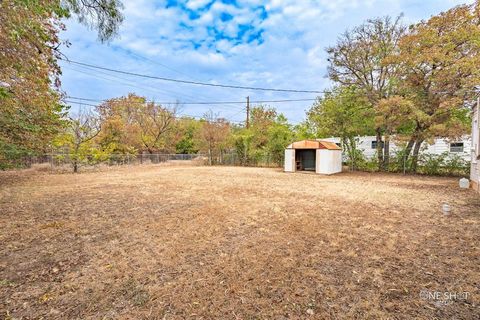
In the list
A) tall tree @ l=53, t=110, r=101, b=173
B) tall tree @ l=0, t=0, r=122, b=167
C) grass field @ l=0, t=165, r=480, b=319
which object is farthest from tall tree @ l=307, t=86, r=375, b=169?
tall tree @ l=53, t=110, r=101, b=173

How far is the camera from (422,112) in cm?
987

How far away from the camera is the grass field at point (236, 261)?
70.9 inches

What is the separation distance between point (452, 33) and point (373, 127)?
4.95 meters

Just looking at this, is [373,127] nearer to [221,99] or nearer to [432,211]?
[432,211]

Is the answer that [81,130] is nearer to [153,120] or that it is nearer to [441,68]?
[153,120]

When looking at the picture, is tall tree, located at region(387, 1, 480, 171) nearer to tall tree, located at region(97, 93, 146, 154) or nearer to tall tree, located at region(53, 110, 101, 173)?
tall tree, located at region(53, 110, 101, 173)

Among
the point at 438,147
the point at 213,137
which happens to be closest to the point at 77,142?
the point at 213,137

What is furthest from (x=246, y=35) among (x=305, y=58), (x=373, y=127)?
(x=373, y=127)

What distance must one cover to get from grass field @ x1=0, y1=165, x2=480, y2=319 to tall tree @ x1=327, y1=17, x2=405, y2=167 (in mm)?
8995

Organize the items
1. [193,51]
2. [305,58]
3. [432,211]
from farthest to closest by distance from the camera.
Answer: [193,51] < [305,58] < [432,211]

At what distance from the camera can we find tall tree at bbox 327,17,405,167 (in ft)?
37.6

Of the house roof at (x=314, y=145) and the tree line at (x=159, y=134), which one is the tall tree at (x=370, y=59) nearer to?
the house roof at (x=314, y=145)

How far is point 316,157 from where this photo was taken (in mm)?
12352

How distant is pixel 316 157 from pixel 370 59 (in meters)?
5.86
